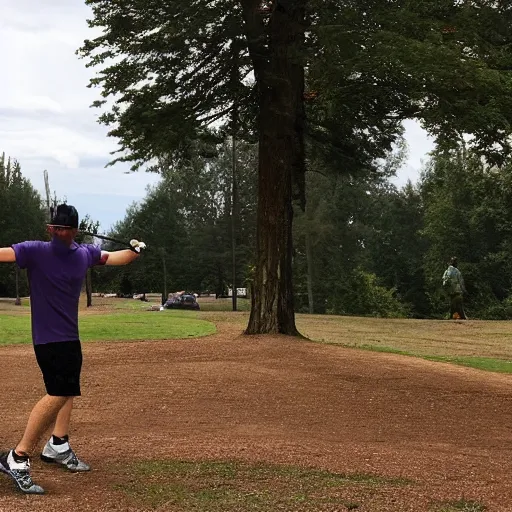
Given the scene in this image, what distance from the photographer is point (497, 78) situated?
31.9 feet

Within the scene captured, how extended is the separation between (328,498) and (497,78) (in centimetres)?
701

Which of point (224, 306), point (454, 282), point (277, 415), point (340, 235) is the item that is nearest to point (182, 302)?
point (224, 306)

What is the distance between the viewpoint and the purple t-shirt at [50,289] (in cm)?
497

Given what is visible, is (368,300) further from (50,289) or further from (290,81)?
(50,289)

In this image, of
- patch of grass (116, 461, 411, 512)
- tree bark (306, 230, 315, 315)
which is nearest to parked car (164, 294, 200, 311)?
tree bark (306, 230, 315, 315)

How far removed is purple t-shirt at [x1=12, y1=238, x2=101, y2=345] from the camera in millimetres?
4973

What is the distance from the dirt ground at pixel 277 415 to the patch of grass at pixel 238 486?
0.17m

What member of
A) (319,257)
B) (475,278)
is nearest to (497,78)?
(475,278)

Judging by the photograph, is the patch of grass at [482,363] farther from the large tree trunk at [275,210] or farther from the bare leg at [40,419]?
the bare leg at [40,419]

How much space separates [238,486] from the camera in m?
4.78

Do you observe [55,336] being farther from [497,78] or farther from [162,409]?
[497,78]

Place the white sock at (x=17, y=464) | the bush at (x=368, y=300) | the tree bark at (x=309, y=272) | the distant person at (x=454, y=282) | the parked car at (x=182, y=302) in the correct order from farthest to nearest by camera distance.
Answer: the tree bark at (x=309, y=272) → the bush at (x=368, y=300) → the parked car at (x=182, y=302) → the distant person at (x=454, y=282) → the white sock at (x=17, y=464)

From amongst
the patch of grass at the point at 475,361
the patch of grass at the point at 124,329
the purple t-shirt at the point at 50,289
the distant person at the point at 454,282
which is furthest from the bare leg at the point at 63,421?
the distant person at the point at 454,282

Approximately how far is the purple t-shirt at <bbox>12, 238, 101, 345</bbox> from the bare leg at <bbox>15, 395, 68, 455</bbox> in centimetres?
42
